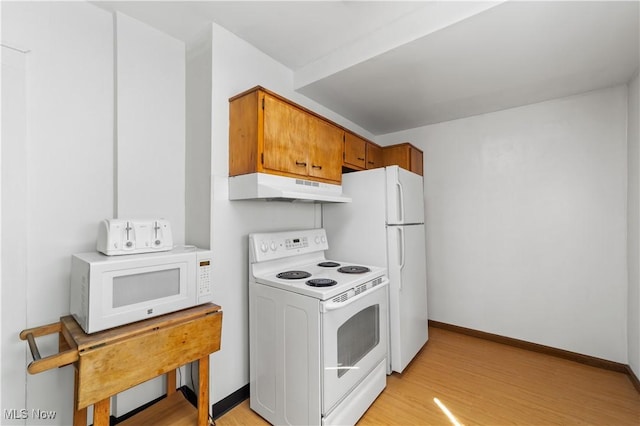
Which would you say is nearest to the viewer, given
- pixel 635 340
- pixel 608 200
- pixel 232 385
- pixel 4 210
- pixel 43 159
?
pixel 4 210

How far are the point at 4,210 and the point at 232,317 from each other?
1327 mm

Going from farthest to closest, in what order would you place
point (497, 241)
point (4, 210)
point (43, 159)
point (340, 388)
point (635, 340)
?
point (497, 241), point (635, 340), point (340, 388), point (43, 159), point (4, 210)

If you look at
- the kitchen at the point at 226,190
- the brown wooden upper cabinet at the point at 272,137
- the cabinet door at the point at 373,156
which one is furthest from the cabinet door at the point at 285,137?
the cabinet door at the point at 373,156

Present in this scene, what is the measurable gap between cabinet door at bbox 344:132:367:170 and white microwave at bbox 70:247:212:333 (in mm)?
1546

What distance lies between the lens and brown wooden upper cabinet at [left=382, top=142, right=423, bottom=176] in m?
3.13

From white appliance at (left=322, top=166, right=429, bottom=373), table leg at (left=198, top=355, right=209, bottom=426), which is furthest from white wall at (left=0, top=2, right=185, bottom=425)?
white appliance at (left=322, top=166, right=429, bottom=373)

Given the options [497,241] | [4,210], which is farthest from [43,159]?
[497,241]

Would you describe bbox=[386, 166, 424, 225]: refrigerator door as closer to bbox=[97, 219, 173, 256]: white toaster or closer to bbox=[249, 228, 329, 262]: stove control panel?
bbox=[249, 228, 329, 262]: stove control panel

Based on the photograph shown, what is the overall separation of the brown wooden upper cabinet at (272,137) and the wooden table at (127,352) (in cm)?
95

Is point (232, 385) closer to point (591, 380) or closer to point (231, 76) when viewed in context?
point (231, 76)

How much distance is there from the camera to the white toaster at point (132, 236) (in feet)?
4.56

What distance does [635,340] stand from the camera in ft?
7.27

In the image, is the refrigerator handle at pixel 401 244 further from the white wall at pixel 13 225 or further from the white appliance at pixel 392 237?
the white wall at pixel 13 225

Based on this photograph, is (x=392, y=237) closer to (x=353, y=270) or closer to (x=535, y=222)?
(x=353, y=270)
